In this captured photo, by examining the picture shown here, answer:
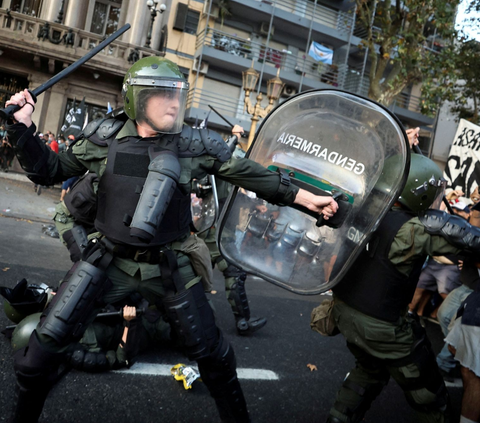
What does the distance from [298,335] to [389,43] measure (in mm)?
10688

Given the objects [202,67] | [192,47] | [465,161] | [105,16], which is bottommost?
[465,161]

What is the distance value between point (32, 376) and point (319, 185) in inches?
65.0

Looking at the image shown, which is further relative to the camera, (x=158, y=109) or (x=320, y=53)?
(x=320, y=53)

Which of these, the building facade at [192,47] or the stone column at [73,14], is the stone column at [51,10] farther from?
the stone column at [73,14]

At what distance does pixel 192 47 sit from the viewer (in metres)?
21.8

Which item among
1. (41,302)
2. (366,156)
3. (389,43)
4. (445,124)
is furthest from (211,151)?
(445,124)

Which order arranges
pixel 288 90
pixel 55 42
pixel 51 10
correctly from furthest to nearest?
pixel 288 90, pixel 51 10, pixel 55 42

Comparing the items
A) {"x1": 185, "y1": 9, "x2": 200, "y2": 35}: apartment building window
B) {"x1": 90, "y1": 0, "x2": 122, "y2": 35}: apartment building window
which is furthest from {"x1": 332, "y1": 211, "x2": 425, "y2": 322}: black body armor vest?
{"x1": 185, "y1": 9, "x2": 200, "y2": 35}: apartment building window

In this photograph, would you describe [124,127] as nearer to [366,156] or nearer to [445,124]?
[366,156]

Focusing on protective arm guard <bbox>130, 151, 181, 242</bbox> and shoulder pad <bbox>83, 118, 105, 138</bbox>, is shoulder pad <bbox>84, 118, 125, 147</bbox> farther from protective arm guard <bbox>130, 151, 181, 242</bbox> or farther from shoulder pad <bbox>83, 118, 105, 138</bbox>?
protective arm guard <bbox>130, 151, 181, 242</bbox>

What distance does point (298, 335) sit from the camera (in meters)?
4.89

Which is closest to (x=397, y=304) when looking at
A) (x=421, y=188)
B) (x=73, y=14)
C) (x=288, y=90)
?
(x=421, y=188)

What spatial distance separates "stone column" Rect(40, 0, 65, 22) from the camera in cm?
1755

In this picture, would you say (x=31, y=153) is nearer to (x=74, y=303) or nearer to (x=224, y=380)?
(x=74, y=303)
